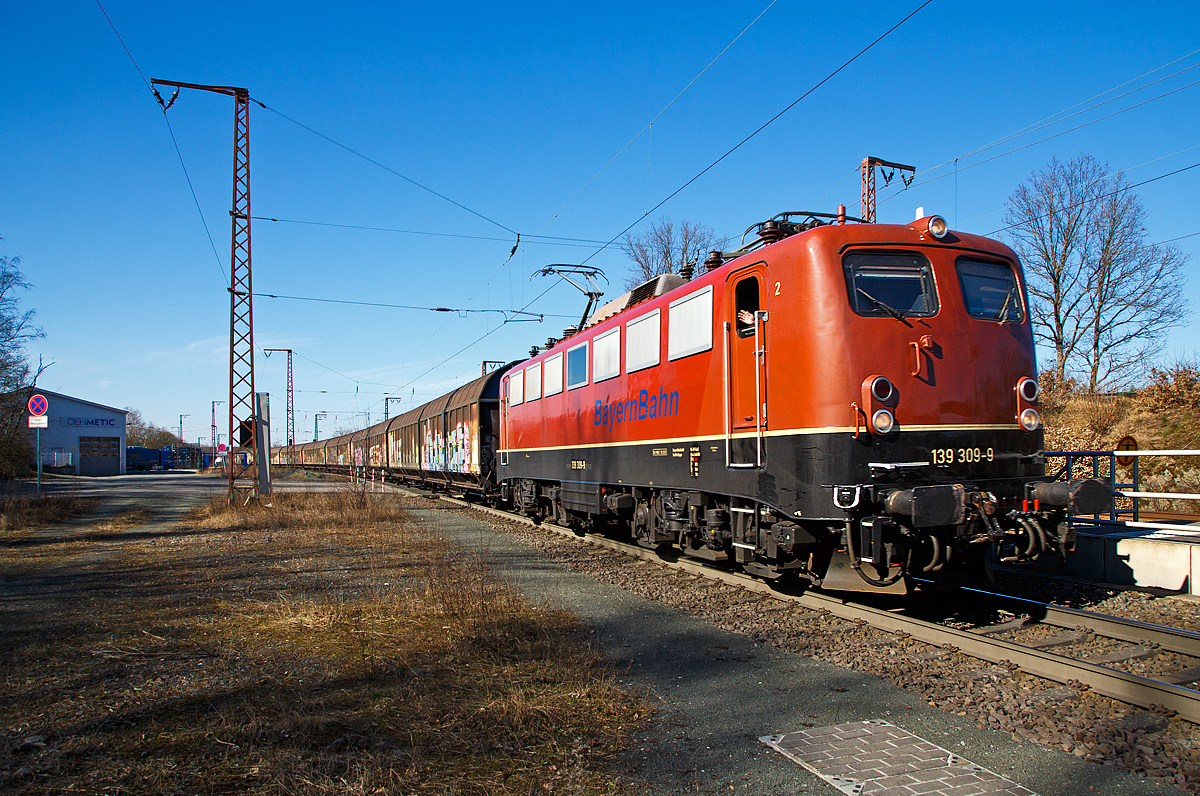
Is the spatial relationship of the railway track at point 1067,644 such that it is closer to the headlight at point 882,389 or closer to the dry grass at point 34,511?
the headlight at point 882,389

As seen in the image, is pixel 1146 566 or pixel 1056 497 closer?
pixel 1056 497

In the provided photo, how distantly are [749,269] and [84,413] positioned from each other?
73.2m

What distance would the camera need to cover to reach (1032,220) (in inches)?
1093

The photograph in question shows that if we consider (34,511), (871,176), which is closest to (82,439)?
(34,511)

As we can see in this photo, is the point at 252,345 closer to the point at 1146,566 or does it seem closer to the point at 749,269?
the point at 749,269

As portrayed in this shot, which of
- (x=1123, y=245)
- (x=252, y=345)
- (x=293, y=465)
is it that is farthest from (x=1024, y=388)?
(x=293, y=465)

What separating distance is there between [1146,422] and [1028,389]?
1751 cm

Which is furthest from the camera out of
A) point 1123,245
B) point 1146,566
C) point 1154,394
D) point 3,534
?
point 1123,245

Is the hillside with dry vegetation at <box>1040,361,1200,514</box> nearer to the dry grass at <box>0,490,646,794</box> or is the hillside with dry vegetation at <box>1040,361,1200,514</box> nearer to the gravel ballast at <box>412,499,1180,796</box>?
the gravel ballast at <box>412,499,1180,796</box>

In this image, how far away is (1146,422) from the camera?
2047 cm

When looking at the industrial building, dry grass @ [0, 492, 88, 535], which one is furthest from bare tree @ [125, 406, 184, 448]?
dry grass @ [0, 492, 88, 535]

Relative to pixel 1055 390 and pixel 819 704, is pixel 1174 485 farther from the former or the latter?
pixel 819 704

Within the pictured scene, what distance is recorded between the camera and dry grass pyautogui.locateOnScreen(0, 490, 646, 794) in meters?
3.79

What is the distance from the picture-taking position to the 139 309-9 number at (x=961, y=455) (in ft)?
21.3
